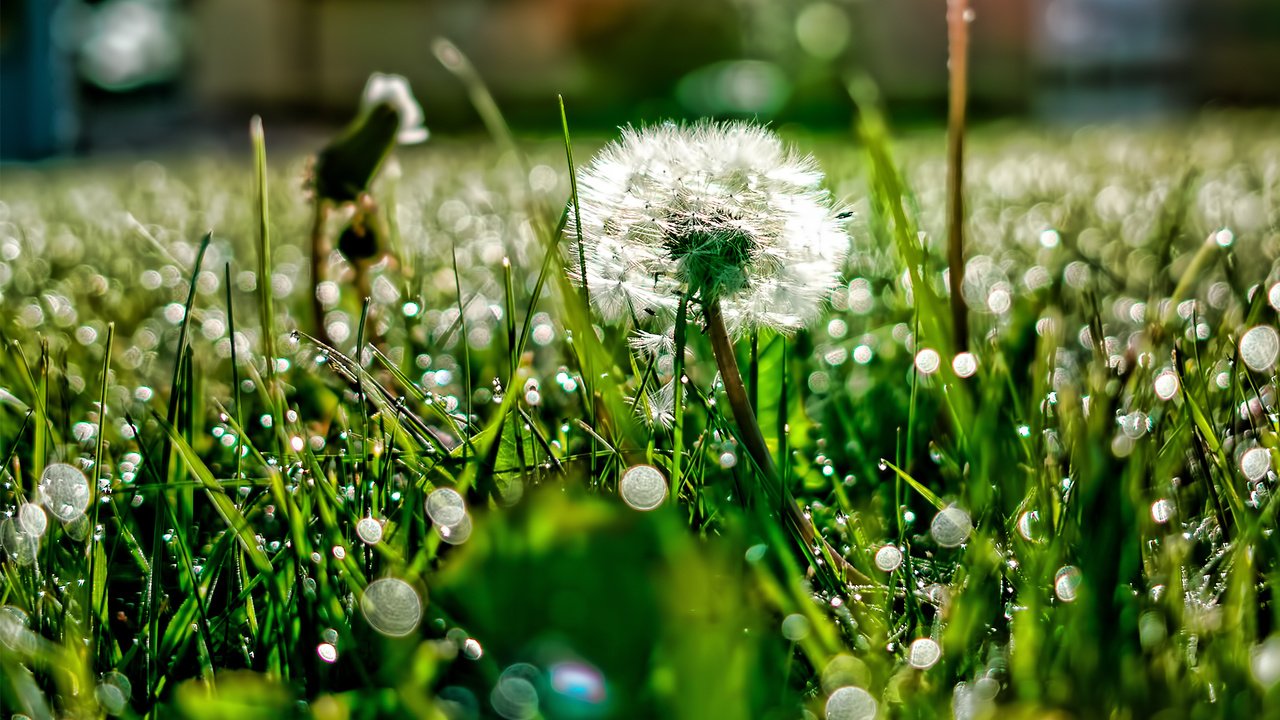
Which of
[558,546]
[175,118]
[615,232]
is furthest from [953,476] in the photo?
[175,118]

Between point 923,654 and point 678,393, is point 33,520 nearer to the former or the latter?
point 678,393

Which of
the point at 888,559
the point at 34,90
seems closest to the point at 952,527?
the point at 888,559

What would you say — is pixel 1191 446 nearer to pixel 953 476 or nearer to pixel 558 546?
pixel 953 476

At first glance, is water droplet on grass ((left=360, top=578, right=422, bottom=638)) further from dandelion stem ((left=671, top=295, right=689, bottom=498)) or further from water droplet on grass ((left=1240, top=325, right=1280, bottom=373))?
water droplet on grass ((left=1240, top=325, right=1280, bottom=373))

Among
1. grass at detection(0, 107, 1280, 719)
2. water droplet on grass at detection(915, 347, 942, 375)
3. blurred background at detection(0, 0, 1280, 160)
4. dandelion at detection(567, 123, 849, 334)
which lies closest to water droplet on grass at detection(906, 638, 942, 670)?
grass at detection(0, 107, 1280, 719)

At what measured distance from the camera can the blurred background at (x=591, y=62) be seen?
1333 centimetres

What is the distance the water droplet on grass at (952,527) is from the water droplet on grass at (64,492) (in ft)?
1.98

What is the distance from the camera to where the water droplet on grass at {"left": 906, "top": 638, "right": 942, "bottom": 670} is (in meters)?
0.61

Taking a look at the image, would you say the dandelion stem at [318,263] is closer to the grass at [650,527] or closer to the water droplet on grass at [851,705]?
the grass at [650,527]

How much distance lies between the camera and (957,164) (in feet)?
3.38

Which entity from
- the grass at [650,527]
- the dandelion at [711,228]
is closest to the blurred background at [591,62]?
the grass at [650,527]

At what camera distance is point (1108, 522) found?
55 centimetres

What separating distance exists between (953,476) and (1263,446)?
0.23 meters

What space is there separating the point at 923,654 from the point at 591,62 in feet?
50.6
